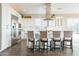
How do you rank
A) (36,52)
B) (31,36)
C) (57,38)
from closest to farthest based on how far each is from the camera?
(36,52) → (31,36) → (57,38)

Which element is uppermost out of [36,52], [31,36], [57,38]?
[31,36]

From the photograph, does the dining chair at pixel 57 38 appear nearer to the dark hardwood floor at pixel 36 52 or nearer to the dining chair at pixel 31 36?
the dark hardwood floor at pixel 36 52

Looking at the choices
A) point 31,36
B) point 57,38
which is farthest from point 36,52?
point 57,38

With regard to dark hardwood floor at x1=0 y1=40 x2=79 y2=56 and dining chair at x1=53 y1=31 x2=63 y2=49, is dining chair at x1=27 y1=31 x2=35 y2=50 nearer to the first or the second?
dark hardwood floor at x1=0 y1=40 x2=79 y2=56

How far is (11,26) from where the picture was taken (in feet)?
25.1

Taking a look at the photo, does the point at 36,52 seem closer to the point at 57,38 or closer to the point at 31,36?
the point at 31,36

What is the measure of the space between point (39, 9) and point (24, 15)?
94 cm

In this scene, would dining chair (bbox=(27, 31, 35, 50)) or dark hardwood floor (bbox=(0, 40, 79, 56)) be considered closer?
dark hardwood floor (bbox=(0, 40, 79, 56))

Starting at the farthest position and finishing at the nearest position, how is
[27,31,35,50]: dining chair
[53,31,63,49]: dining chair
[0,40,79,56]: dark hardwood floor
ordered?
[53,31,63,49]: dining chair → [27,31,35,50]: dining chair → [0,40,79,56]: dark hardwood floor

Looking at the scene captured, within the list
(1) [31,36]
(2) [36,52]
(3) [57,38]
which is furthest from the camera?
(3) [57,38]

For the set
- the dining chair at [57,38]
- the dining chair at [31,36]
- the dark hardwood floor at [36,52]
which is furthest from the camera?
the dining chair at [57,38]

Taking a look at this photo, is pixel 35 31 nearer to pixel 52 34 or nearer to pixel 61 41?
pixel 52 34

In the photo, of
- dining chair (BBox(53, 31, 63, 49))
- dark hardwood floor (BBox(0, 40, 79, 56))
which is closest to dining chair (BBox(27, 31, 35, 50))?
dark hardwood floor (BBox(0, 40, 79, 56))

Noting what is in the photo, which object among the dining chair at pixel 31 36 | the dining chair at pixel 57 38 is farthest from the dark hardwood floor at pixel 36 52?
the dining chair at pixel 57 38
